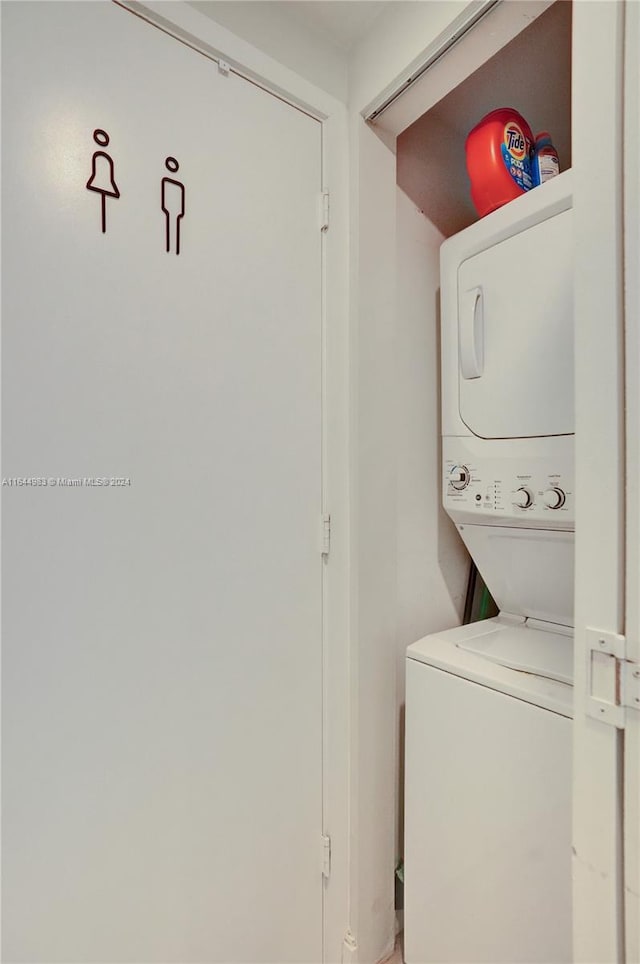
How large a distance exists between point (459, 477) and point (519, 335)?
43cm

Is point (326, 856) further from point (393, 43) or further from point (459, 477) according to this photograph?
point (393, 43)

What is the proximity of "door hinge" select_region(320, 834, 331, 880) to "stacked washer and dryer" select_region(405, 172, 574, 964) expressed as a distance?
8.8 inches

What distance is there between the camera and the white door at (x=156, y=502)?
1.00 meters

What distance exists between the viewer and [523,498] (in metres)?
1.32

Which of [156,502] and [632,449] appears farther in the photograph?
[156,502]

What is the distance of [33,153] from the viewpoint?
3.25ft

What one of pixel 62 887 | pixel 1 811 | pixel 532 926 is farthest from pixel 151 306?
pixel 532 926

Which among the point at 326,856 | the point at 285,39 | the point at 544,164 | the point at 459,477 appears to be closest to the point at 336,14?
the point at 285,39

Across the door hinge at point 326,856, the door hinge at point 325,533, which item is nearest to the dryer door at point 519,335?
the door hinge at point 325,533

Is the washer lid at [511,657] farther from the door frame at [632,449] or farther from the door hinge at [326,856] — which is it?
the door hinge at [326,856]

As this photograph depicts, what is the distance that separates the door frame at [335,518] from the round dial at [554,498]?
21.6 inches

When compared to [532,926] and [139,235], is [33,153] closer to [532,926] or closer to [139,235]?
[139,235]

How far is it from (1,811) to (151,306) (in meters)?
1.08

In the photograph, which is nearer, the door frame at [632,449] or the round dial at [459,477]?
the door frame at [632,449]
